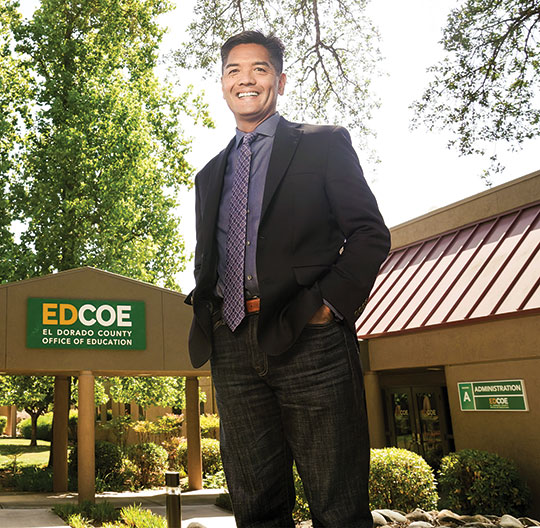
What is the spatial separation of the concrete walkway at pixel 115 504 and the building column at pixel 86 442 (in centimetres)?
78

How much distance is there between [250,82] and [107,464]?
1619cm

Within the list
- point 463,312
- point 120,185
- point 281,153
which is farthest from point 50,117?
point 281,153

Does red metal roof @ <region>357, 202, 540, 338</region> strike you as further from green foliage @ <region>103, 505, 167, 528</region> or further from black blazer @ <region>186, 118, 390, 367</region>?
black blazer @ <region>186, 118, 390, 367</region>

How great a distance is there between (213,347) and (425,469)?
8.40m

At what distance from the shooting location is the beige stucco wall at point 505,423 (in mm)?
9972

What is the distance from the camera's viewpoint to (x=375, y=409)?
13.8 meters

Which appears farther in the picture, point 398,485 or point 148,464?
point 148,464

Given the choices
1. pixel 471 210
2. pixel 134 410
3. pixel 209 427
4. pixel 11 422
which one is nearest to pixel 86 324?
pixel 471 210

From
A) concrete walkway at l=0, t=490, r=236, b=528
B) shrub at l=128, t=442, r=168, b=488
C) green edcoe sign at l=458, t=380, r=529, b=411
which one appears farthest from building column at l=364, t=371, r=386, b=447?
shrub at l=128, t=442, r=168, b=488

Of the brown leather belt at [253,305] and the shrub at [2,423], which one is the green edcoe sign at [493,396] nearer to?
the brown leather belt at [253,305]

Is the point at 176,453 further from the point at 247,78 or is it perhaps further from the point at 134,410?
the point at 247,78

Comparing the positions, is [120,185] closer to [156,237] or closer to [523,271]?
[156,237]

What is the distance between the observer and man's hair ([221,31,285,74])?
96.7 inches

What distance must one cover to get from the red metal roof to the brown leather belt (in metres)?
8.69
